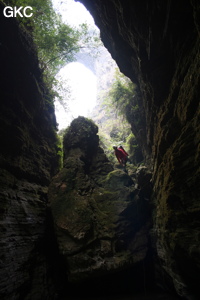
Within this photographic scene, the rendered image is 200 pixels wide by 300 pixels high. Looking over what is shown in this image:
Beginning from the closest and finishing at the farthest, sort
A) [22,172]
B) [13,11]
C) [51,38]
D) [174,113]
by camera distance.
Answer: [174,113] < [13,11] < [22,172] < [51,38]

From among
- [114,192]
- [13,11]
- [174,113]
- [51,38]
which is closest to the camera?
[174,113]

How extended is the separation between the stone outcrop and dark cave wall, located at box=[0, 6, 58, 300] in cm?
89

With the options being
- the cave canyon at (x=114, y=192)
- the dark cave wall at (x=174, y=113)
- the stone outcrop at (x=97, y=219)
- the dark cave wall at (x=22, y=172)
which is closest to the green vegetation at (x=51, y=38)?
the dark cave wall at (x=22, y=172)

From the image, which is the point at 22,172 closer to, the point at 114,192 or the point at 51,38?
the point at 114,192

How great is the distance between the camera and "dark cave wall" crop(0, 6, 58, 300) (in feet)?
18.0

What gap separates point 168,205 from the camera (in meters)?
5.69

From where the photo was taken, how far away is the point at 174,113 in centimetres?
556

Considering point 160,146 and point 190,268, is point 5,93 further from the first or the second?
point 190,268

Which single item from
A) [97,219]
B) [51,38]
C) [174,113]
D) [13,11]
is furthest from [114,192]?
[51,38]

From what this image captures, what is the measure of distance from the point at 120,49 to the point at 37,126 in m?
6.07

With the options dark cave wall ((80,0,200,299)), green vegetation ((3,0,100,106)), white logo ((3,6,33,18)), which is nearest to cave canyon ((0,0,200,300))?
dark cave wall ((80,0,200,299))

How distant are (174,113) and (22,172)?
634cm

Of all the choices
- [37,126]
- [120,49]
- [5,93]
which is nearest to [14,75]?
[5,93]

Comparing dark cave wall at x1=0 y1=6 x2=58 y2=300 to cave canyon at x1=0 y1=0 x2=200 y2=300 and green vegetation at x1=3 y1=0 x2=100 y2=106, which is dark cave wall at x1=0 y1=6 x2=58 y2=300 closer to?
cave canyon at x1=0 y1=0 x2=200 y2=300
